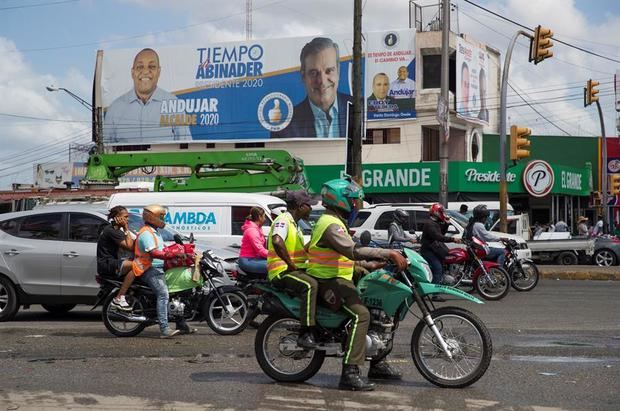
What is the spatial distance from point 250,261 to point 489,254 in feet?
24.3

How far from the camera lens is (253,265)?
37.6ft

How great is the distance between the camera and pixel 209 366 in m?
8.55

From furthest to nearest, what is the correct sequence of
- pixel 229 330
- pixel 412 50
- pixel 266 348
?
pixel 412 50 → pixel 229 330 → pixel 266 348

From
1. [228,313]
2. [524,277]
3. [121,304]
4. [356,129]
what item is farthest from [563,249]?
[121,304]

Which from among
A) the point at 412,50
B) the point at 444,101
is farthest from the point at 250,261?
the point at 412,50

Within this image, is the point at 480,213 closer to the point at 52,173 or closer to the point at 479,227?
the point at 479,227

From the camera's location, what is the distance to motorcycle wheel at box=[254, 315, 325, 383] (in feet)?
24.8

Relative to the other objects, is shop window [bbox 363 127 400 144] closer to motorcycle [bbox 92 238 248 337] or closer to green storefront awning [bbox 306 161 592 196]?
green storefront awning [bbox 306 161 592 196]

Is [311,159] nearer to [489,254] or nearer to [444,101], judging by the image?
[444,101]

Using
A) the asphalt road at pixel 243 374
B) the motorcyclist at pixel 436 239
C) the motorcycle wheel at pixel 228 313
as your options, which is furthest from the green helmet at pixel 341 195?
the motorcyclist at pixel 436 239

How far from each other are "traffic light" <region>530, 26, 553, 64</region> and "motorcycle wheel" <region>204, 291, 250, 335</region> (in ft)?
45.3

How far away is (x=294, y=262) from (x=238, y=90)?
46476mm

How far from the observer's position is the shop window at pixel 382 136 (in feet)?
168

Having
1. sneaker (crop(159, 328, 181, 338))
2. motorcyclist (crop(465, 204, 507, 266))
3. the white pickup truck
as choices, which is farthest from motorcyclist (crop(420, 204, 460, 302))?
the white pickup truck
